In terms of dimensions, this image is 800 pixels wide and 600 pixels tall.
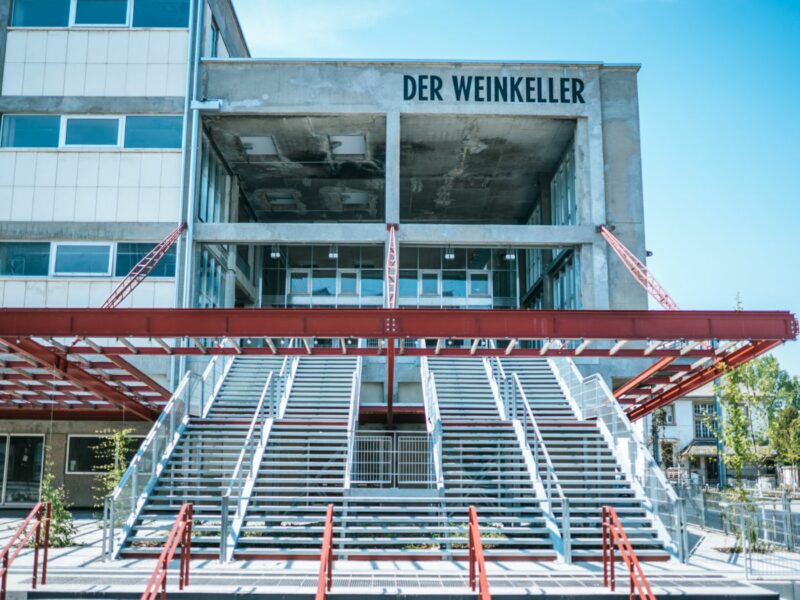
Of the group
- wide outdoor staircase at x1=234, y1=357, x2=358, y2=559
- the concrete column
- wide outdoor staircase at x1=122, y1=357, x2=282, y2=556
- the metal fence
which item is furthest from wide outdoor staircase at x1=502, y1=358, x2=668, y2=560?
the concrete column

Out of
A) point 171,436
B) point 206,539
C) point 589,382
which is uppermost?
point 589,382

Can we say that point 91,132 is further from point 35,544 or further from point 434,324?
point 35,544

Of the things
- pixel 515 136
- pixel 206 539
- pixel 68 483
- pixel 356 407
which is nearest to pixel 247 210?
pixel 515 136

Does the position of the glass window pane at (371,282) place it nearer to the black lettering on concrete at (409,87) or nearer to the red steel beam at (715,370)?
the black lettering on concrete at (409,87)

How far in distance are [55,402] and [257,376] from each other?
6.13 meters

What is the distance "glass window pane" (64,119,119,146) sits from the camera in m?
29.5

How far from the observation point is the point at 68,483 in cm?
2700

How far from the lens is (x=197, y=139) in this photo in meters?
29.7

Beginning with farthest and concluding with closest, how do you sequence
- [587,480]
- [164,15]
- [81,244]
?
[164,15]
[81,244]
[587,480]

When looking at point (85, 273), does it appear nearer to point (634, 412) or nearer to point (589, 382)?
point (589, 382)

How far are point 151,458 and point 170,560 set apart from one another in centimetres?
693


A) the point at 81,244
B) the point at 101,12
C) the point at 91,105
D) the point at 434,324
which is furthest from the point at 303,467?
the point at 101,12

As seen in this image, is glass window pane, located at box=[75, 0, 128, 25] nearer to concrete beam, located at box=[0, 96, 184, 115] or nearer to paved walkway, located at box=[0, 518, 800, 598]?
concrete beam, located at box=[0, 96, 184, 115]

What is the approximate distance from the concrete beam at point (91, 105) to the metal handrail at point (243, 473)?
11790 mm
